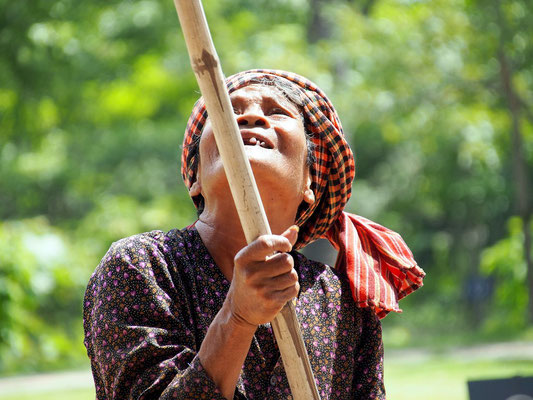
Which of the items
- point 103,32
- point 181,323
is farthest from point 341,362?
point 103,32

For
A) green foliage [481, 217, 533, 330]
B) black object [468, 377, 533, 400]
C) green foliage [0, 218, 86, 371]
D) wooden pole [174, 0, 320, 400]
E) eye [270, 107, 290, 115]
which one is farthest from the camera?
green foliage [481, 217, 533, 330]

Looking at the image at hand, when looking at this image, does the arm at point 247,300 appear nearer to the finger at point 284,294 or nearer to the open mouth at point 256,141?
the finger at point 284,294

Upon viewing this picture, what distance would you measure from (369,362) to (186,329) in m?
0.54

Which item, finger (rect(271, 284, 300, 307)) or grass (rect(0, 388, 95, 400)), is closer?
finger (rect(271, 284, 300, 307))

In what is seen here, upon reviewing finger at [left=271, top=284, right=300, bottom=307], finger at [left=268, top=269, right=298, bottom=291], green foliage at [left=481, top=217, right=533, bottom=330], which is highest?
green foliage at [left=481, top=217, right=533, bottom=330]

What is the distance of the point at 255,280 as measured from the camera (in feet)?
4.64

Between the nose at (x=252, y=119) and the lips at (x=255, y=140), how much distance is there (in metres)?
0.05

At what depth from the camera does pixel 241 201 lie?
56.1 inches

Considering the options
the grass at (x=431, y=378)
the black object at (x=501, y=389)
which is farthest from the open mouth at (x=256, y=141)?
the grass at (x=431, y=378)

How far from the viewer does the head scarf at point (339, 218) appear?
6.47 ft

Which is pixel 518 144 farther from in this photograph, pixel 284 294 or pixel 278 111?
pixel 284 294

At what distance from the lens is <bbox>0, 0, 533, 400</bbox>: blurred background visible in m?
8.93

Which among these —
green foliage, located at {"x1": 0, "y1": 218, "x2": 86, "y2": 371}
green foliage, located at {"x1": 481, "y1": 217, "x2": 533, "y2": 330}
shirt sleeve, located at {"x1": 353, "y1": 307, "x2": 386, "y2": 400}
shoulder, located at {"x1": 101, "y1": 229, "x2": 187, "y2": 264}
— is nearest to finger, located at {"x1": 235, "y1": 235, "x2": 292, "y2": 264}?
shoulder, located at {"x1": 101, "y1": 229, "x2": 187, "y2": 264}

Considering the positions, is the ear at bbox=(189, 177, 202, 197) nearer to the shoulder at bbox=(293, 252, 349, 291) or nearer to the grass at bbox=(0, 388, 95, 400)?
the shoulder at bbox=(293, 252, 349, 291)
